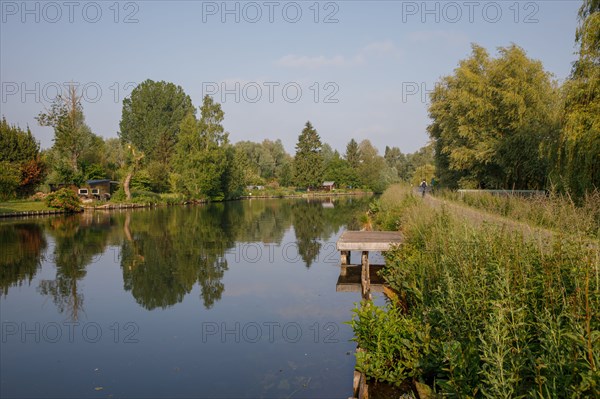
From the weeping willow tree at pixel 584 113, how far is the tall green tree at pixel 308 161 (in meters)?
74.0

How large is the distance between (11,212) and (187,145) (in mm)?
26387

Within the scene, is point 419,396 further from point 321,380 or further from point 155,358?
point 155,358

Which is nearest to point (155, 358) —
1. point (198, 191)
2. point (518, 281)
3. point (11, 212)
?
point (518, 281)

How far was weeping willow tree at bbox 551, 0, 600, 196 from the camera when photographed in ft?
46.2

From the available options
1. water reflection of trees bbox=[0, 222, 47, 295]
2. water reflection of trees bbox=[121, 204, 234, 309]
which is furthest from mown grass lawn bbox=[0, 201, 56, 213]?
water reflection of trees bbox=[121, 204, 234, 309]

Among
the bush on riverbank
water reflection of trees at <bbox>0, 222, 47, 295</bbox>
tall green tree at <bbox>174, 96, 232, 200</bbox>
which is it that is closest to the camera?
the bush on riverbank

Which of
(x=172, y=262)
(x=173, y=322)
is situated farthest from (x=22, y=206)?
(x=173, y=322)

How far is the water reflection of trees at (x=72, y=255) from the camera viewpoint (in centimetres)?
1162

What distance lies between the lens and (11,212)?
1366 inches

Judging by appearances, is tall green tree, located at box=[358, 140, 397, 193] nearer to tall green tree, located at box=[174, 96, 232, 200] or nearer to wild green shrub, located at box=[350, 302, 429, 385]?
tall green tree, located at box=[174, 96, 232, 200]

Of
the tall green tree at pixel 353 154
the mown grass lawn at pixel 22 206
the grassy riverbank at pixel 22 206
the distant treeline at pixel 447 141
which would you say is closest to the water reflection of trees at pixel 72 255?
the grassy riverbank at pixel 22 206

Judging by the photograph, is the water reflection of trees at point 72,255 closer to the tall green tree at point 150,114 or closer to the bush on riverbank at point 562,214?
the bush on riverbank at point 562,214

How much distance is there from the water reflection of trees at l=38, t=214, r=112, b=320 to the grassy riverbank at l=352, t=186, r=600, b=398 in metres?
7.93

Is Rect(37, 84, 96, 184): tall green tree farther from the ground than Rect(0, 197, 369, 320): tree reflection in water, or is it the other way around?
Rect(37, 84, 96, 184): tall green tree
